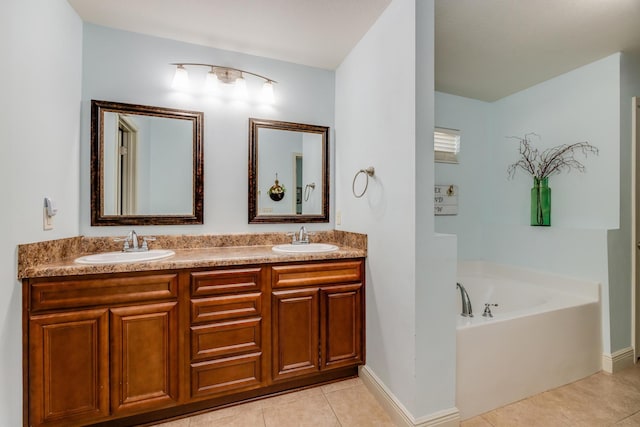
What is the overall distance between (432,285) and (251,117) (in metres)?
1.77

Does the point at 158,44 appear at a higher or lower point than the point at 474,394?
higher

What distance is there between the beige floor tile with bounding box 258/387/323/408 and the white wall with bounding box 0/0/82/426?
3.86 ft

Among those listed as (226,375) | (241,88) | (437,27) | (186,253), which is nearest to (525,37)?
(437,27)

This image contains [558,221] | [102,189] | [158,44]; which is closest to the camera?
[102,189]

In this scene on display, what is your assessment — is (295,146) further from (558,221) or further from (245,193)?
(558,221)

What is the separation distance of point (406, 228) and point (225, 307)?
1.13 metres

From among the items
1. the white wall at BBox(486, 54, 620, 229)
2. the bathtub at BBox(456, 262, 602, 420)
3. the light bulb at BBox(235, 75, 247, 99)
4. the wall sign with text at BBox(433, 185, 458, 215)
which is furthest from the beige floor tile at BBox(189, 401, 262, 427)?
the white wall at BBox(486, 54, 620, 229)

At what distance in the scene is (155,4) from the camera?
169 centimetres

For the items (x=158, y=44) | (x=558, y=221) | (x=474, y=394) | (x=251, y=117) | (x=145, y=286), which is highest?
(x=158, y=44)

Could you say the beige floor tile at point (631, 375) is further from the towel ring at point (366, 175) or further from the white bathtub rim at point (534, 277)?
the towel ring at point (366, 175)

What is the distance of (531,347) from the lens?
1.80 meters

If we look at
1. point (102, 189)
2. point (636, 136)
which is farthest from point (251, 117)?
point (636, 136)

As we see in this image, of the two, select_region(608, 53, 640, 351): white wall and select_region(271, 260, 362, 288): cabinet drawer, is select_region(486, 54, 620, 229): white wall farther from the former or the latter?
select_region(271, 260, 362, 288): cabinet drawer

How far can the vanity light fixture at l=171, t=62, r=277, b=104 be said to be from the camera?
2.00 m
